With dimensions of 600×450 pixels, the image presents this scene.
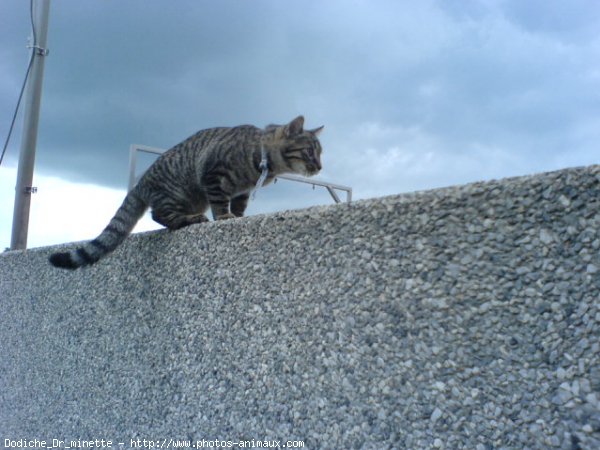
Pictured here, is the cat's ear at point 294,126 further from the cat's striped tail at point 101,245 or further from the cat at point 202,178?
the cat's striped tail at point 101,245

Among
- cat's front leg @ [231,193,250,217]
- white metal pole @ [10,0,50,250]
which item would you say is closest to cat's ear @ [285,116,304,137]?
cat's front leg @ [231,193,250,217]

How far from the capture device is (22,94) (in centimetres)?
480

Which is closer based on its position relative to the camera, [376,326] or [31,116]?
[376,326]

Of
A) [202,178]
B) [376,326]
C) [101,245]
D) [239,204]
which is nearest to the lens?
[376,326]

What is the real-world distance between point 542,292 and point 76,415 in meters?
2.40

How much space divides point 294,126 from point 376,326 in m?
2.45

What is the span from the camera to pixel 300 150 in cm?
376

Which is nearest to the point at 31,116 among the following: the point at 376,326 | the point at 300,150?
the point at 300,150

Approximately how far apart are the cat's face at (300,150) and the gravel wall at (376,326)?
1.38m

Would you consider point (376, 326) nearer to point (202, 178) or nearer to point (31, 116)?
point (202, 178)

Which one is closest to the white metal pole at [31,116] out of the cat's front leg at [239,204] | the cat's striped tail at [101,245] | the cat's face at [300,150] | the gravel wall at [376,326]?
the cat's striped tail at [101,245]

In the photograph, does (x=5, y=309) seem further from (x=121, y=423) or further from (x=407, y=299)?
(x=407, y=299)

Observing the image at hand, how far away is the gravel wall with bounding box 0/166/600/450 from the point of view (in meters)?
1.15

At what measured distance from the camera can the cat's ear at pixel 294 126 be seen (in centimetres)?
372
